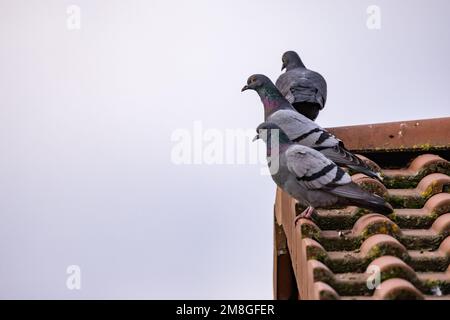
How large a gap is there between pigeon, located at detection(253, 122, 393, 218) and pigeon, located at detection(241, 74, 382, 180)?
255 millimetres

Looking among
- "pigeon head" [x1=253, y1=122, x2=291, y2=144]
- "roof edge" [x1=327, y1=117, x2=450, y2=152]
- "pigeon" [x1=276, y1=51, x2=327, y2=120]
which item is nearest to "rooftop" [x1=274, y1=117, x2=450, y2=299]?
"roof edge" [x1=327, y1=117, x2=450, y2=152]

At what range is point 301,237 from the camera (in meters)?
4.31

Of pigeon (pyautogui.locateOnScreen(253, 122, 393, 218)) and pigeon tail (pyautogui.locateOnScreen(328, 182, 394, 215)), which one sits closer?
pigeon tail (pyautogui.locateOnScreen(328, 182, 394, 215))

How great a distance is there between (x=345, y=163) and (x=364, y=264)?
4.29ft

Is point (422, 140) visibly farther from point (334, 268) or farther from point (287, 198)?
point (334, 268)

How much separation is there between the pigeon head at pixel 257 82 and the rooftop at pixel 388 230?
50.0 inches

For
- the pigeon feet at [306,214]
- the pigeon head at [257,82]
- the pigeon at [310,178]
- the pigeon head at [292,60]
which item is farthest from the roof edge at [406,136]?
the pigeon head at [292,60]

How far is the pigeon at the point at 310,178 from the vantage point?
4605mm

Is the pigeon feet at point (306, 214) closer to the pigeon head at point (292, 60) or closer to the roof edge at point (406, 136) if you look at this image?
the roof edge at point (406, 136)

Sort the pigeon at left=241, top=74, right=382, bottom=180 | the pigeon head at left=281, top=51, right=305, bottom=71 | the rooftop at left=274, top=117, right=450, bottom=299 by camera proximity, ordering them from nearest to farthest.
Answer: the rooftop at left=274, top=117, right=450, bottom=299 → the pigeon at left=241, top=74, right=382, bottom=180 → the pigeon head at left=281, top=51, right=305, bottom=71

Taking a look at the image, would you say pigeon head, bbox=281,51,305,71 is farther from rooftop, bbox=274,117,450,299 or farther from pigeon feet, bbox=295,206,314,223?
pigeon feet, bbox=295,206,314,223

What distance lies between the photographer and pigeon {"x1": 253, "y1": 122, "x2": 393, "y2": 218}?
181 inches

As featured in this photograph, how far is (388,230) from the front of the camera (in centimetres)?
426
